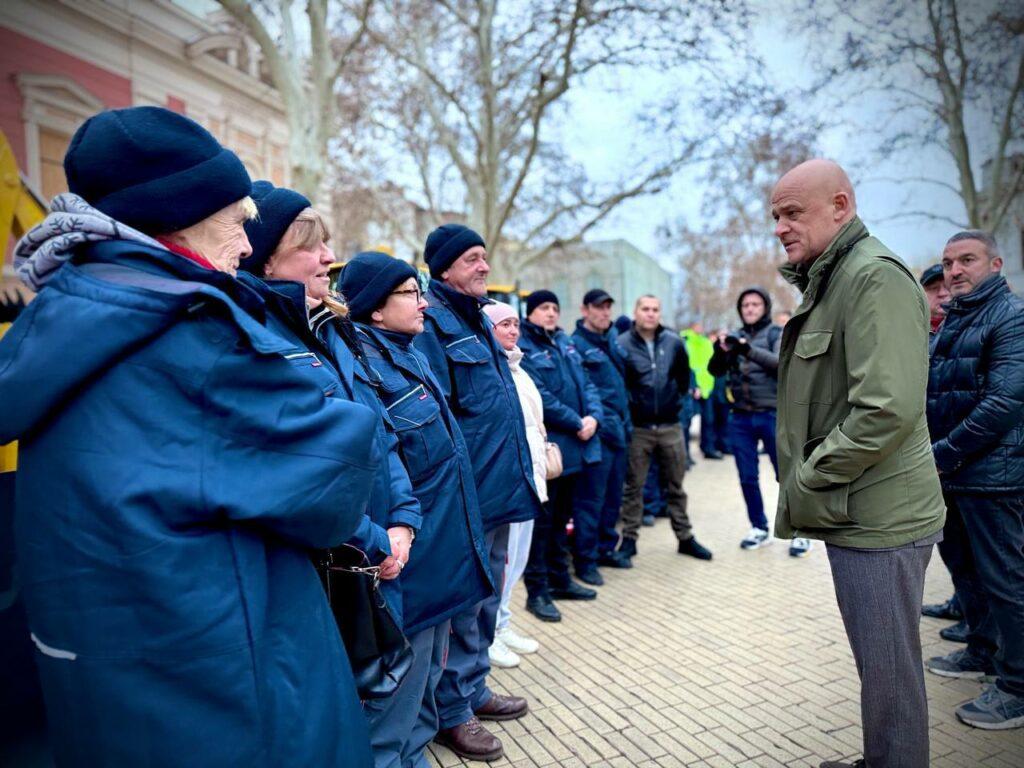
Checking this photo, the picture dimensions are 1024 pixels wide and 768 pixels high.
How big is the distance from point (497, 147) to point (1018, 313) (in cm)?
1314

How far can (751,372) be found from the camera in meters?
5.85

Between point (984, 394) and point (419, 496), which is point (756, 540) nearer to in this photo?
point (984, 394)

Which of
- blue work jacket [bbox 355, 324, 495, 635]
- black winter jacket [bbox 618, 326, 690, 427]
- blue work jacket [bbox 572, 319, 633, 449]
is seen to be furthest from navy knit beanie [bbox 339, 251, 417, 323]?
black winter jacket [bbox 618, 326, 690, 427]

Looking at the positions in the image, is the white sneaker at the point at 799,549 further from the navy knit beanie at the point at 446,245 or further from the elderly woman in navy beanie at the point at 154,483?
the elderly woman in navy beanie at the point at 154,483

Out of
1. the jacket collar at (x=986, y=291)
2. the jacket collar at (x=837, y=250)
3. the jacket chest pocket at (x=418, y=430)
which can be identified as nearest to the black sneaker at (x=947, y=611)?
the jacket collar at (x=986, y=291)

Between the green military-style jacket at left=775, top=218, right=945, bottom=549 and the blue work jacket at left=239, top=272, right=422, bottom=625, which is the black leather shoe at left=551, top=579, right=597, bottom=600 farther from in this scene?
the blue work jacket at left=239, top=272, right=422, bottom=625

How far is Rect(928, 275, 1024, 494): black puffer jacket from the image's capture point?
3.12 m

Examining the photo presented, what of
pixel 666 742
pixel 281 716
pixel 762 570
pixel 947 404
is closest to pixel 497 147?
pixel 762 570

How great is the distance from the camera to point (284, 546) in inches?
54.0

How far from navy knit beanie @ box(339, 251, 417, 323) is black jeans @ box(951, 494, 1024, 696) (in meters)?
2.99

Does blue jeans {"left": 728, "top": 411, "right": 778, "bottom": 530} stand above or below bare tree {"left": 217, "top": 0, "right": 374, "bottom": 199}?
below

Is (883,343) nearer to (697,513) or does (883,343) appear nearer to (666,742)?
(666,742)

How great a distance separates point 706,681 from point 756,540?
2.80m

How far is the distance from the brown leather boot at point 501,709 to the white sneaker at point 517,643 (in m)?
0.70
